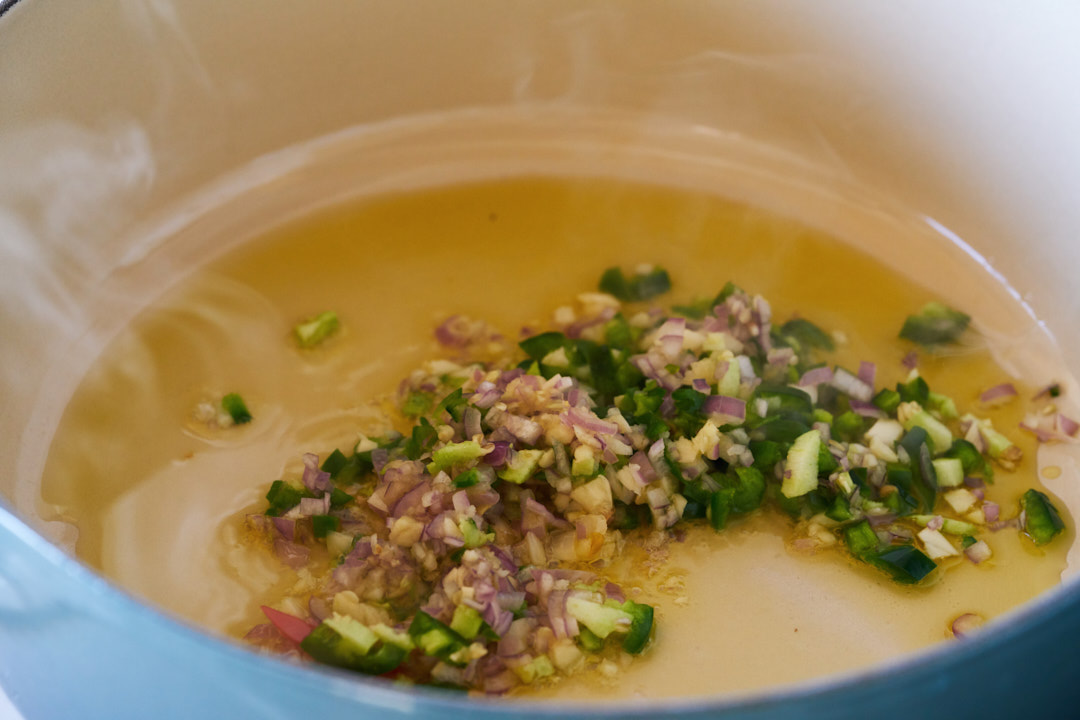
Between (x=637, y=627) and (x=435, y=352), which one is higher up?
(x=435, y=352)

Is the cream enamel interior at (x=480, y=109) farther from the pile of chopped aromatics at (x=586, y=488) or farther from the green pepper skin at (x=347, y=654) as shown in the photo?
the green pepper skin at (x=347, y=654)

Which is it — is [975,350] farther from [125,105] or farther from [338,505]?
[125,105]

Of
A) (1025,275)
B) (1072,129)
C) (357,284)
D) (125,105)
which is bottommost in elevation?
(1025,275)

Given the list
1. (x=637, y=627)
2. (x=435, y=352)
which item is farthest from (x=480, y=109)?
(x=637, y=627)

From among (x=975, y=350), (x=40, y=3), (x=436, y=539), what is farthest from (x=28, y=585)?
(x=975, y=350)

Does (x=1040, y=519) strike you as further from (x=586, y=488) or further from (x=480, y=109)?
(x=480, y=109)

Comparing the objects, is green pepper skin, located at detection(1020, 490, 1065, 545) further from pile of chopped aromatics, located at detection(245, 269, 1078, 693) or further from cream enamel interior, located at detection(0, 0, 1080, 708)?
cream enamel interior, located at detection(0, 0, 1080, 708)

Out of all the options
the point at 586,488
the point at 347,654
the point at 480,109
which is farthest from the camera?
the point at 480,109

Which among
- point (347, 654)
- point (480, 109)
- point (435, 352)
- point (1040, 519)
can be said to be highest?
point (480, 109)
